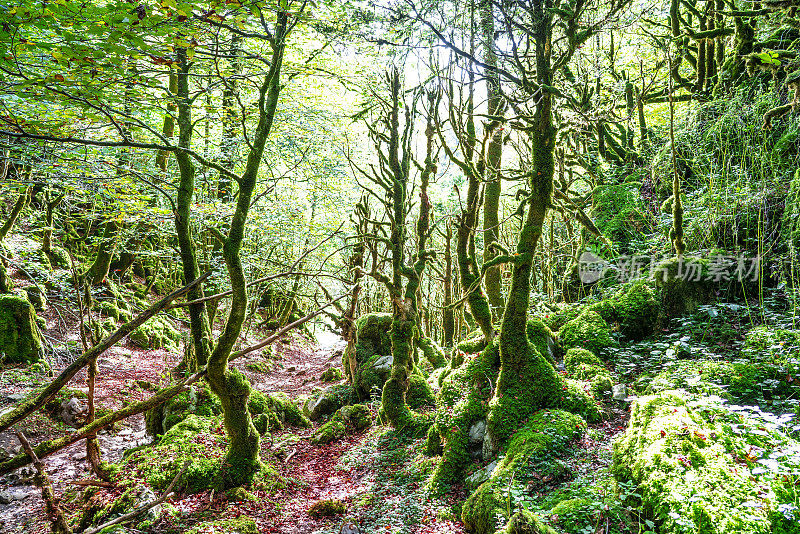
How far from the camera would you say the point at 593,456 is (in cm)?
445

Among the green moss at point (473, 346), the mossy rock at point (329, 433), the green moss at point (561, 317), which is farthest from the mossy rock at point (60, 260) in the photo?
the green moss at point (561, 317)

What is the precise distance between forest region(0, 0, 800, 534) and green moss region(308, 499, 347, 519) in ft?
0.21

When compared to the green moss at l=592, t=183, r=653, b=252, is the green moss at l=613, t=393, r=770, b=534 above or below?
below

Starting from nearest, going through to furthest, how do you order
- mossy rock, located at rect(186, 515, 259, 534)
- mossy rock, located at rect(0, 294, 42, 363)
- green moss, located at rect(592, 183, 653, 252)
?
1. mossy rock, located at rect(186, 515, 259, 534)
2. green moss, located at rect(592, 183, 653, 252)
3. mossy rock, located at rect(0, 294, 42, 363)

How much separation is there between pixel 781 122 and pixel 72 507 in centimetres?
1184

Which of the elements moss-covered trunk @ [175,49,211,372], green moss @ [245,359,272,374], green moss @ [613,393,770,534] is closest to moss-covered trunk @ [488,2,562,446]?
green moss @ [613,393,770,534]

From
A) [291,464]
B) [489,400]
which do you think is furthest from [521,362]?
[291,464]

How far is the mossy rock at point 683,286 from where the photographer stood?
254 inches

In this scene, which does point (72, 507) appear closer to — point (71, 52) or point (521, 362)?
point (71, 52)

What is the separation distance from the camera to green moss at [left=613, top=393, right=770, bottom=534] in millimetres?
2672

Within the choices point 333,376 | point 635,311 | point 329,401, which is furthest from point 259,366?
point 635,311

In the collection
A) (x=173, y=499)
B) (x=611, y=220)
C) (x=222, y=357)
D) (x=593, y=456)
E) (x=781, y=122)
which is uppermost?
(x=781, y=122)

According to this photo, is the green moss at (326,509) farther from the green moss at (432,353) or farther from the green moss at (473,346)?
the green moss at (432,353)

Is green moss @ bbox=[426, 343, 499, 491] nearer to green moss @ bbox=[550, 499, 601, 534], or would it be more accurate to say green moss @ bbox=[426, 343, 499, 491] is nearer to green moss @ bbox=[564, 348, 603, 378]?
green moss @ bbox=[564, 348, 603, 378]
